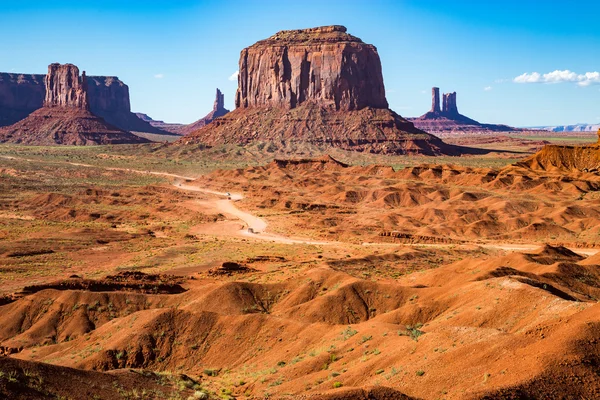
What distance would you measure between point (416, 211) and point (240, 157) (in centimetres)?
8312

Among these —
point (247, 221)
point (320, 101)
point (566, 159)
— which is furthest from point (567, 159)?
point (320, 101)

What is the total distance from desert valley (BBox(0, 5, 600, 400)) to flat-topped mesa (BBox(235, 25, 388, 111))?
45.9m

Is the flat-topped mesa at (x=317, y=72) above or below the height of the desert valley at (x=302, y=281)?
above

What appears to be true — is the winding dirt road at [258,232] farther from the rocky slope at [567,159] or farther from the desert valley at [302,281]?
the rocky slope at [567,159]

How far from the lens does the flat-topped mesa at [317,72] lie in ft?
565

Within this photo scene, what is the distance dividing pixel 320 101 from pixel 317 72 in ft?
26.1

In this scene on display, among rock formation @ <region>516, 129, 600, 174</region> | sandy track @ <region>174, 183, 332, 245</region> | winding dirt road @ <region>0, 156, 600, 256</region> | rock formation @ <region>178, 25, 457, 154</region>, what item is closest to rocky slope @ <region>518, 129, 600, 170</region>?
rock formation @ <region>516, 129, 600, 174</region>

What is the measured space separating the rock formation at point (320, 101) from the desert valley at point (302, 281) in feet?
121

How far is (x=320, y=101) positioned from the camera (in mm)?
176000

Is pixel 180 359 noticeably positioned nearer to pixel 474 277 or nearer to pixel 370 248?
pixel 474 277

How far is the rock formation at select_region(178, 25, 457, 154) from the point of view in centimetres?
16988

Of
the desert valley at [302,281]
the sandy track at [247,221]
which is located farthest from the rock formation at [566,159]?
the sandy track at [247,221]

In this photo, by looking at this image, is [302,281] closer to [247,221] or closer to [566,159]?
[247,221]

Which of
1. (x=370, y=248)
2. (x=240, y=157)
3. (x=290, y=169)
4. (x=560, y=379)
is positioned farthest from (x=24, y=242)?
(x=240, y=157)
